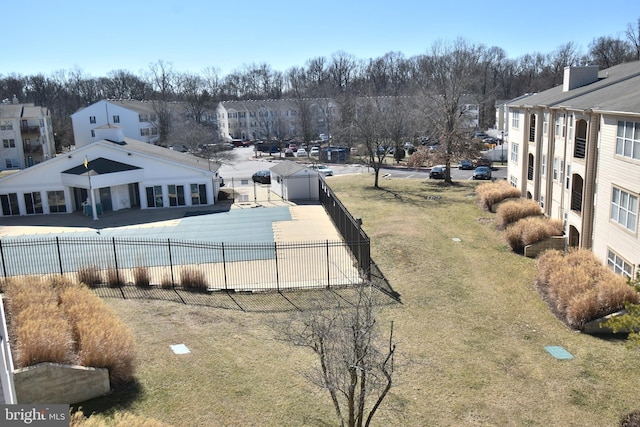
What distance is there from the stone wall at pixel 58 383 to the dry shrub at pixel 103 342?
34 centimetres

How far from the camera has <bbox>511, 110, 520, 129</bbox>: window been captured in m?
40.5

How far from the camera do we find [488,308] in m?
19.9

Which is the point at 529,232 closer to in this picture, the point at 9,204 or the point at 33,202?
the point at 33,202

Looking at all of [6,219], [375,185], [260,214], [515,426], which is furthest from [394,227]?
[6,219]

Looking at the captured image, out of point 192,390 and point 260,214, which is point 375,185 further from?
point 192,390

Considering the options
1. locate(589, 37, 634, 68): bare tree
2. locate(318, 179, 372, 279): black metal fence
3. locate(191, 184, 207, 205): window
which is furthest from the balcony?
locate(589, 37, 634, 68): bare tree

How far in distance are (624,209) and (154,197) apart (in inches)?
1319

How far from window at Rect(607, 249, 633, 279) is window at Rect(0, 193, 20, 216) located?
40294 millimetres

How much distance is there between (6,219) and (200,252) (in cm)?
2054

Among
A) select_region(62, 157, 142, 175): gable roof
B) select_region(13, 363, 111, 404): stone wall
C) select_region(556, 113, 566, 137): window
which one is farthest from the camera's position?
select_region(62, 157, 142, 175): gable roof

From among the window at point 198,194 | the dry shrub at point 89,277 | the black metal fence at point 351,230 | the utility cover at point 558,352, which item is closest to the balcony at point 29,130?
the window at point 198,194

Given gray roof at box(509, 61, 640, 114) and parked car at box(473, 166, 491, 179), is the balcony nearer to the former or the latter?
parked car at box(473, 166, 491, 179)

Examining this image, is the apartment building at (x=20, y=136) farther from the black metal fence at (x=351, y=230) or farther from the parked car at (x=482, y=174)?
the parked car at (x=482, y=174)

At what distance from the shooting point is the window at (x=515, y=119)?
4053 cm
